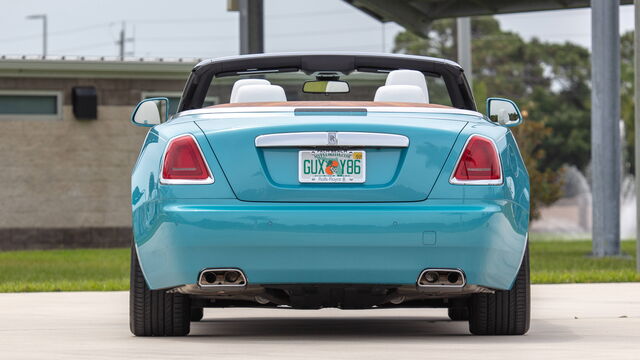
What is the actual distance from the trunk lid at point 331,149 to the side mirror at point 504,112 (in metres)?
1.11

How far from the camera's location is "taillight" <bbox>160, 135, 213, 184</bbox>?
642 centimetres

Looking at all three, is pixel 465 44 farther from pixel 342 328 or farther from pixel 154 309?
pixel 154 309

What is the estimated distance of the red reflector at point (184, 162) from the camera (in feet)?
21.1

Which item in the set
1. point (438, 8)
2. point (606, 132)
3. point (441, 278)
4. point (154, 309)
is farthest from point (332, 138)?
point (438, 8)

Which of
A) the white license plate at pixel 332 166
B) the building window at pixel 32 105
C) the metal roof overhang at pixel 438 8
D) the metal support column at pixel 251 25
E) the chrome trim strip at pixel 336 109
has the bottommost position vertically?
the white license plate at pixel 332 166

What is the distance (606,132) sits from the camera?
20.4 m

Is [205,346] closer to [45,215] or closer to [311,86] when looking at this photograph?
[311,86]

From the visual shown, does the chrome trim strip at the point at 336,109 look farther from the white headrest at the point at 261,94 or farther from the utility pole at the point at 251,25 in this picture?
the utility pole at the point at 251,25

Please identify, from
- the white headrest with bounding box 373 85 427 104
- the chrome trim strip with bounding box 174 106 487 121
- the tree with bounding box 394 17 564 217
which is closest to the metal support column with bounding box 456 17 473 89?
the white headrest with bounding box 373 85 427 104

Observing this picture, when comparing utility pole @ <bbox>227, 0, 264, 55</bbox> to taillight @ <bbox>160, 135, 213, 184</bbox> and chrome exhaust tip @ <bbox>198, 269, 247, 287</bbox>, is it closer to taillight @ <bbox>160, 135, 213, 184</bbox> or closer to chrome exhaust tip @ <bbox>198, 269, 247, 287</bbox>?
taillight @ <bbox>160, 135, 213, 184</bbox>

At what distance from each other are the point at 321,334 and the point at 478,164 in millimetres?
1498

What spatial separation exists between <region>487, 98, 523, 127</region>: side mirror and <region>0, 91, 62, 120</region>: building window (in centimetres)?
2169

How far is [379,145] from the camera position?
638 cm

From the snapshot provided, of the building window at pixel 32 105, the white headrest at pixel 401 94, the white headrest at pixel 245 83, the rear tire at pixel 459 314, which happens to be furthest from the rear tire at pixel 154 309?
the building window at pixel 32 105
